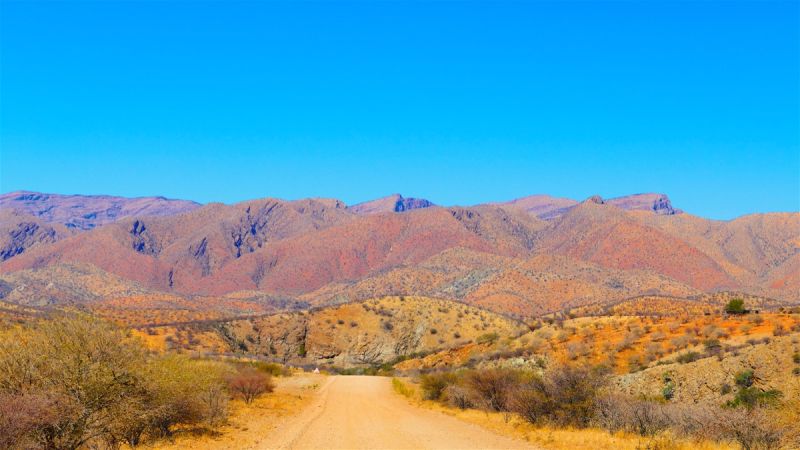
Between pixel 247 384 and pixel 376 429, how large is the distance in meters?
10.6

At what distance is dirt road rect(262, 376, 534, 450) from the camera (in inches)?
694

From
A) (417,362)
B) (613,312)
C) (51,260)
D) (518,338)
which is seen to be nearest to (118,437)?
(518,338)

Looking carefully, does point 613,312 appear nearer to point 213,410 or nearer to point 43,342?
point 213,410

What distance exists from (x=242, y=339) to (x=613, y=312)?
111 feet

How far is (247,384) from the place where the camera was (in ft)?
96.9

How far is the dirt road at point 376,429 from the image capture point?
694 inches

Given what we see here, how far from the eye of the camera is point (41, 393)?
12.2 m

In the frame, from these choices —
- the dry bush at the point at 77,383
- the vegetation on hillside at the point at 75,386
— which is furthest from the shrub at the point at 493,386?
the dry bush at the point at 77,383

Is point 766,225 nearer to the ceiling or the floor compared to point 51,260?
nearer to the ceiling

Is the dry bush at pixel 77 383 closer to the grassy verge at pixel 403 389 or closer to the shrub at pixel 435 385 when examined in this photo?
the shrub at pixel 435 385

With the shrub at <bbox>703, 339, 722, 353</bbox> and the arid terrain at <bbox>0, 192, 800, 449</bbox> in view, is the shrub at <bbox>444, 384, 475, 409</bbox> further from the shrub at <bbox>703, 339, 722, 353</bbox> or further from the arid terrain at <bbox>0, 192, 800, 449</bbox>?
the shrub at <bbox>703, 339, 722, 353</bbox>

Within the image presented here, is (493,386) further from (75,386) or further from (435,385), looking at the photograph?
(75,386)

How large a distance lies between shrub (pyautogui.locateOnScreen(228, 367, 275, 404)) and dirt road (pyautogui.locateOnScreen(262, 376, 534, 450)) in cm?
274

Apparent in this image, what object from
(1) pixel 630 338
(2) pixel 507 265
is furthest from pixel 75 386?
(2) pixel 507 265
